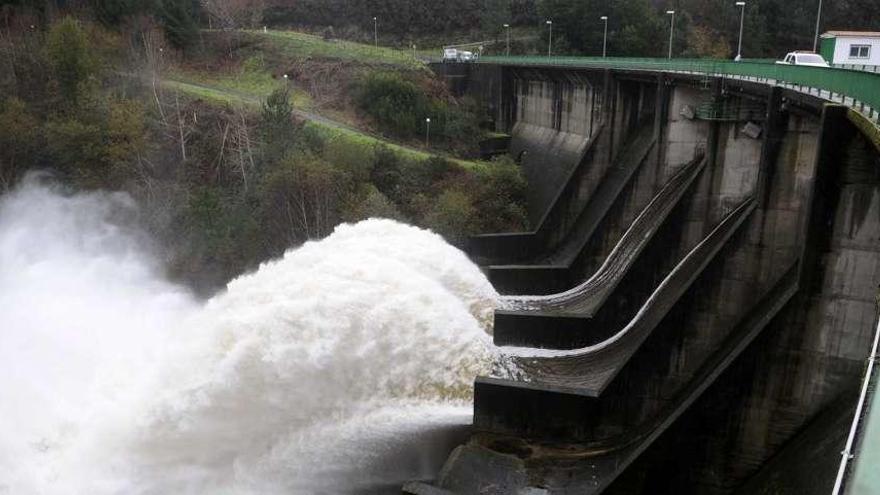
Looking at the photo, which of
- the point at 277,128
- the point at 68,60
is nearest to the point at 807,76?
the point at 277,128

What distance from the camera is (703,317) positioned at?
14.4 m

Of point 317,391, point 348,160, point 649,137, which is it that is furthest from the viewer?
point 348,160

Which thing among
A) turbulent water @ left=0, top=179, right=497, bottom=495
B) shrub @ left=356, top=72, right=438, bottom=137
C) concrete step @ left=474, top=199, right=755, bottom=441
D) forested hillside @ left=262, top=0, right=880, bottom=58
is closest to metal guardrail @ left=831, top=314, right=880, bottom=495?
concrete step @ left=474, top=199, right=755, bottom=441

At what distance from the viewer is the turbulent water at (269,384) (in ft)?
46.3

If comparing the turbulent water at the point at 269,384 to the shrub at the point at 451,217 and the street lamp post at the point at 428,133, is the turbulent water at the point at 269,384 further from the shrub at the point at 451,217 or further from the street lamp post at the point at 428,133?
the street lamp post at the point at 428,133

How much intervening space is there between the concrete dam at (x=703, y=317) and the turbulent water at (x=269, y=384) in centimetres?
166

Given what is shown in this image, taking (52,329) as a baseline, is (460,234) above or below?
above

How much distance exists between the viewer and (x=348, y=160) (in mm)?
30219

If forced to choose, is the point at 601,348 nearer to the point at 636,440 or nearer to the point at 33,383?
the point at 636,440

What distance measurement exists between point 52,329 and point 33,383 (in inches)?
174

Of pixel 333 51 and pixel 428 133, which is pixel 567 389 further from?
pixel 333 51

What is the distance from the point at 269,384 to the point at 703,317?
9287mm

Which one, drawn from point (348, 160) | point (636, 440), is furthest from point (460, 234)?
point (636, 440)

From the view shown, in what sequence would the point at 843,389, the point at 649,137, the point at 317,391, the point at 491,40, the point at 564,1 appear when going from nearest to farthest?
the point at 843,389
the point at 317,391
the point at 649,137
the point at 564,1
the point at 491,40
